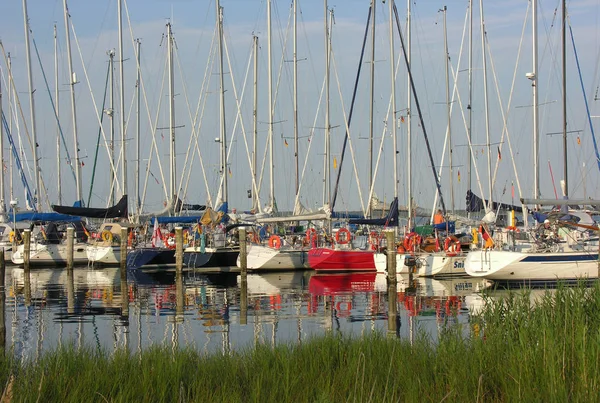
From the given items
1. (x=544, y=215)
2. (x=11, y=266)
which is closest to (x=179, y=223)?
(x=11, y=266)

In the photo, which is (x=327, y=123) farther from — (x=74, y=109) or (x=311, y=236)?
(x=74, y=109)

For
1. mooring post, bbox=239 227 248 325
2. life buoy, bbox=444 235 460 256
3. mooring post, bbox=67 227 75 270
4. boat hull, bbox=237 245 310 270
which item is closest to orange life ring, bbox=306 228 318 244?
boat hull, bbox=237 245 310 270

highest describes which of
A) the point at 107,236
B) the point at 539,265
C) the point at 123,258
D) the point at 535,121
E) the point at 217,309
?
the point at 535,121

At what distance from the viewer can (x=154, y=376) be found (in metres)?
12.0

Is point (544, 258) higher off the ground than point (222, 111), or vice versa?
point (222, 111)

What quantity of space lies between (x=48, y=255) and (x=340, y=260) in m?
18.1

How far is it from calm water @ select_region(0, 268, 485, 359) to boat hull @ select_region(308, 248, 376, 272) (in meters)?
0.58

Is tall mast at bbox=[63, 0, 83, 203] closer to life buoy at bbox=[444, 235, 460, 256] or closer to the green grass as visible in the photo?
life buoy at bbox=[444, 235, 460, 256]

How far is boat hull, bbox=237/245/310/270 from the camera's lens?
42684 mm

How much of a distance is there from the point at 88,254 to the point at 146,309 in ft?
72.4

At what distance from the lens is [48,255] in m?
49.6

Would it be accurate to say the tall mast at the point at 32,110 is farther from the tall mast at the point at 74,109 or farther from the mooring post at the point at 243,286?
the mooring post at the point at 243,286

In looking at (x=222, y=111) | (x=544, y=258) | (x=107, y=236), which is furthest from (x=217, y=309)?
(x=222, y=111)

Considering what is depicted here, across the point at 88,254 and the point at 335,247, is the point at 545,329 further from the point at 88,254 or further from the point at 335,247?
the point at 88,254
